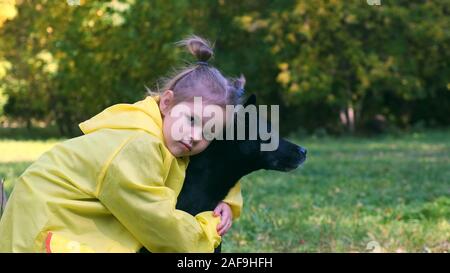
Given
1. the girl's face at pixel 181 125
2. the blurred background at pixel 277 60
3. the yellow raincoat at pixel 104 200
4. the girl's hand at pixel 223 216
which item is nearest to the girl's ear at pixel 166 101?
the girl's face at pixel 181 125

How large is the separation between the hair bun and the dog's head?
0.24 meters

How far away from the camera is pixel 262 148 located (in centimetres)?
304

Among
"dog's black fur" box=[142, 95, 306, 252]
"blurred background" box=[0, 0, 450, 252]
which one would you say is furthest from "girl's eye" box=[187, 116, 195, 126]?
"blurred background" box=[0, 0, 450, 252]

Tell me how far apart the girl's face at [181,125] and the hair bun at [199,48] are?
0.76 feet

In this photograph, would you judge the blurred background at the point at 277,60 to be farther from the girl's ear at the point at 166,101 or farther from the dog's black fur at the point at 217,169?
the girl's ear at the point at 166,101

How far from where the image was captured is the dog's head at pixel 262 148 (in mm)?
2990

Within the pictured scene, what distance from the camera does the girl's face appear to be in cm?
271

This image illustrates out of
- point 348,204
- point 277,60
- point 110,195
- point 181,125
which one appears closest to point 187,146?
point 181,125

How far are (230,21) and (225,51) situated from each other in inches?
26.5

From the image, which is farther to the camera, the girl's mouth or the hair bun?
the hair bun

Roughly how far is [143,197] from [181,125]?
13.1 inches

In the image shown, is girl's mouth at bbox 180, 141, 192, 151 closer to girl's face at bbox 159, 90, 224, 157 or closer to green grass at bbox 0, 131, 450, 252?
girl's face at bbox 159, 90, 224, 157

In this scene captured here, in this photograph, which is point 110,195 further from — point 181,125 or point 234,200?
point 234,200
